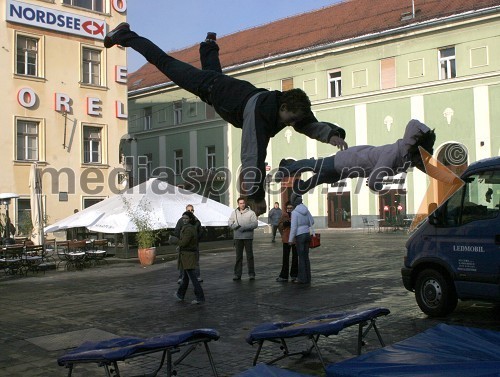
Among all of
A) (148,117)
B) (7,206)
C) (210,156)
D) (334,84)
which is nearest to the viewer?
(7,206)

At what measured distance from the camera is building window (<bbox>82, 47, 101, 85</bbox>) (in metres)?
31.0

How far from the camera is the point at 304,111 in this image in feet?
12.9

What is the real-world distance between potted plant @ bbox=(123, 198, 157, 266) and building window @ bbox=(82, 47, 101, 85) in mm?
11133

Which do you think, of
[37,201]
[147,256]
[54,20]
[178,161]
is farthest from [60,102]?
[178,161]

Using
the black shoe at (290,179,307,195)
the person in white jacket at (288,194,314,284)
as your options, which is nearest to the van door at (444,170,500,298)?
the person in white jacket at (288,194,314,284)

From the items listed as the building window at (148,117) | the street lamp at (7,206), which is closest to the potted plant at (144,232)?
the street lamp at (7,206)

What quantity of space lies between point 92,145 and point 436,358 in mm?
28618

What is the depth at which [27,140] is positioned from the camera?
29.3 m

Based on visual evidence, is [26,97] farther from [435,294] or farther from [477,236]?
[477,236]

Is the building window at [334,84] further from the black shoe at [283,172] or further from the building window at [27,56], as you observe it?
the black shoe at [283,172]

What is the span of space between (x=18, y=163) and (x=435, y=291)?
2339cm

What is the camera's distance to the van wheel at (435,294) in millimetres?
9812

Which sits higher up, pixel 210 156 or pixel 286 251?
pixel 210 156

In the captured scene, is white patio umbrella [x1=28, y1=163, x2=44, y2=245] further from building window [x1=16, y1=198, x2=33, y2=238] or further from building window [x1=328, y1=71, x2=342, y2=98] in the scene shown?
building window [x1=328, y1=71, x2=342, y2=98]
